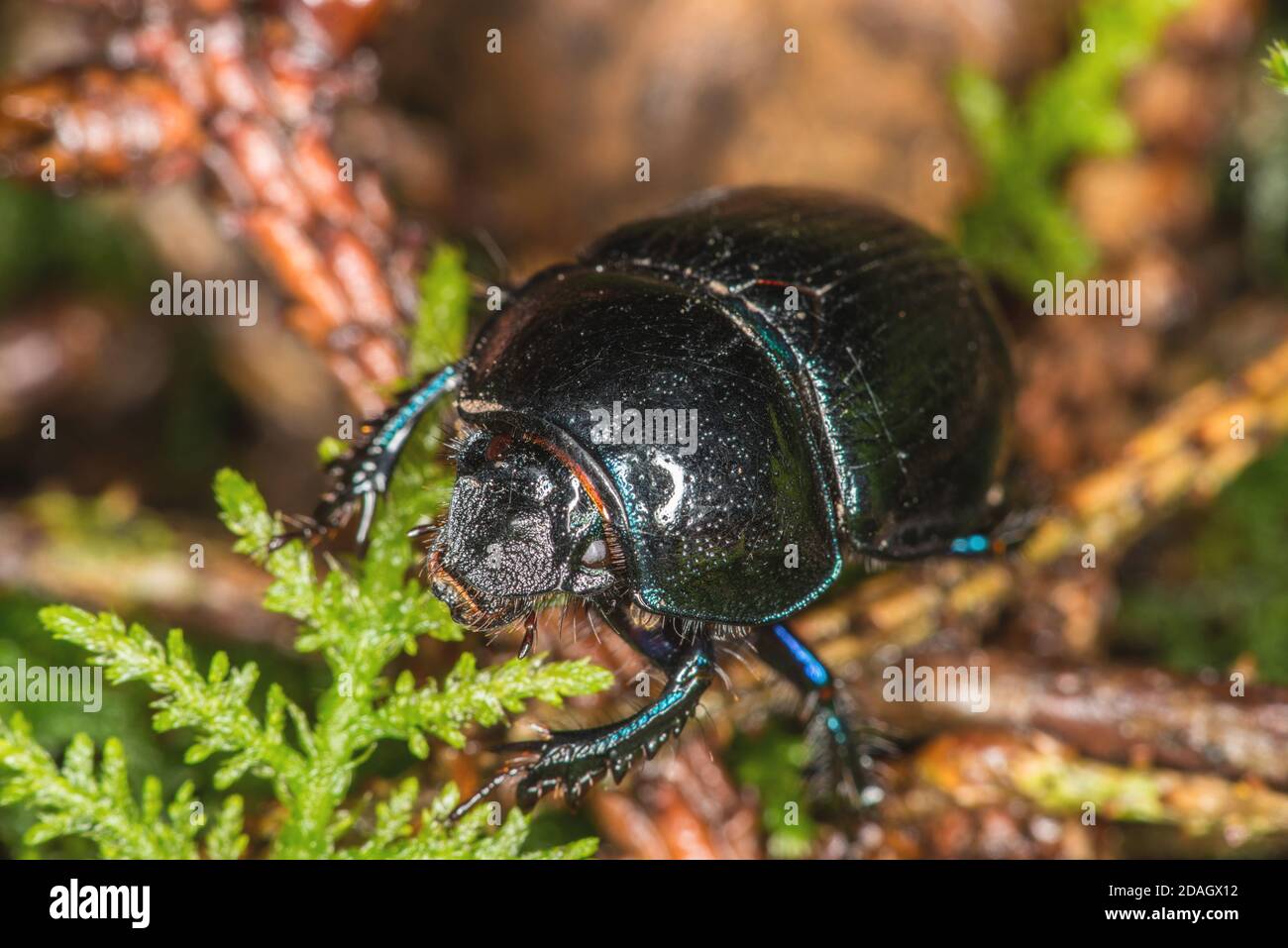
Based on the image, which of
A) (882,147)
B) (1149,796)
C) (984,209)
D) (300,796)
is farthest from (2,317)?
(1149,796)

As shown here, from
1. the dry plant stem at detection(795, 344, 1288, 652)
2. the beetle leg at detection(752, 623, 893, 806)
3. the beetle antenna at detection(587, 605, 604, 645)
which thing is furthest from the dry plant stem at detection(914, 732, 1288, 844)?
the beetle antenna at detection(587, 605, 604, 645)

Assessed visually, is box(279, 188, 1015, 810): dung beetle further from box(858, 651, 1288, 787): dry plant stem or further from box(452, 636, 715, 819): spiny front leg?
box(858, 651, 1288, 787): dry plant stem

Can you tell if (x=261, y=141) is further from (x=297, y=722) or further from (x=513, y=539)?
(x=297, y=722)

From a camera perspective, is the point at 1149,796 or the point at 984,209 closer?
the point at 1149,796

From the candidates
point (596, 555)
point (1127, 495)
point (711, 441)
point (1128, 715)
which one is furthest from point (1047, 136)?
point (596, 555)

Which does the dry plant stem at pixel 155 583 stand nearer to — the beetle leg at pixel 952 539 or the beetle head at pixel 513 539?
the beetle head at pixel 513 539
